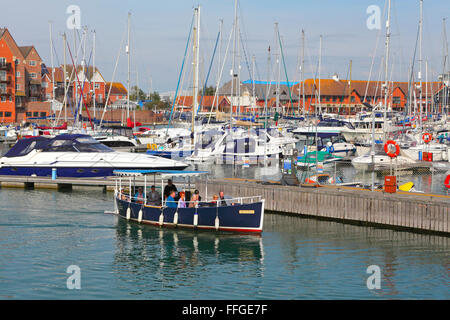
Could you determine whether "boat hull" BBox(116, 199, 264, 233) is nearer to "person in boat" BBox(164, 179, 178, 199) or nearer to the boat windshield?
"person in boat" BBox(164, 179, 178, 199)

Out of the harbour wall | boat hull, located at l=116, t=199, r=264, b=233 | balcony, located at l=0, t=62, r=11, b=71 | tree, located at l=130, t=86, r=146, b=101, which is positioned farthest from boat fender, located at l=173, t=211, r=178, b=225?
tree, located at l=130, t=86, r=146, b=101

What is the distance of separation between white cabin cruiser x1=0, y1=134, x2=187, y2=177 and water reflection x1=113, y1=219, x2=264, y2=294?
1468cm

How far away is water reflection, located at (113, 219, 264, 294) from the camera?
22109 millimetres

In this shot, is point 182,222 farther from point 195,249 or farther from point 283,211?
point 283,211

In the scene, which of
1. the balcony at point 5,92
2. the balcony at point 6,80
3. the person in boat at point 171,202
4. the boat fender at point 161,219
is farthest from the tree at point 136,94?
the boat fender at point 161,219

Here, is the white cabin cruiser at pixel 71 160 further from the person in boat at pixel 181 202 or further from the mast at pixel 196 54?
the person in boat at pixel 181 202

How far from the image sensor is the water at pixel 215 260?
67.3 ft

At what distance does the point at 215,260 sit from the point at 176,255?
1786 millimetres

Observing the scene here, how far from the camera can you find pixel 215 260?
24.3 metres

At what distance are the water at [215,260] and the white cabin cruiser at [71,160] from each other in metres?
11.6
